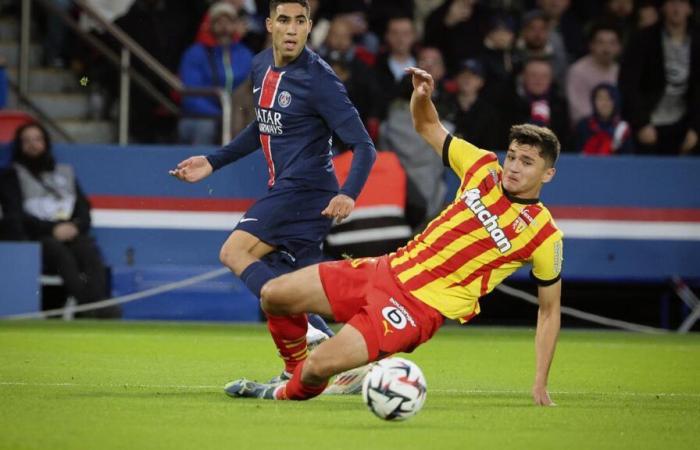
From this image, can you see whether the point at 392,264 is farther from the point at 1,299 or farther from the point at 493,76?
the point at 493,76

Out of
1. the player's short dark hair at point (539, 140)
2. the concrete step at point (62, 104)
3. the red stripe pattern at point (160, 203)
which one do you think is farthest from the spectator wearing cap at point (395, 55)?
the player's short dark hair at point (539, 140)

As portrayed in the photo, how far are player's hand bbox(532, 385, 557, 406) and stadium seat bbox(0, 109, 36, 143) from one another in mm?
7589

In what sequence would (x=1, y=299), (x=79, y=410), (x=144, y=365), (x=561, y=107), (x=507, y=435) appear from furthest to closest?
1. (x=561, y=107)
2. (x=1, y=299)
3. (x=144, y=365)
4. (x=79, y=410)
5. (x=507, y=435)

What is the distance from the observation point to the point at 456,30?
16406mm

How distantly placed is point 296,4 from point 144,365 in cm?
281

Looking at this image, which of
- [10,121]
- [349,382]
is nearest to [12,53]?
[10,121]

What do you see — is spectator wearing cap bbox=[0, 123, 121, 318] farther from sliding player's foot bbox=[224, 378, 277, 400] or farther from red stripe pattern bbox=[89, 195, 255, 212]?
sliding player's foot bbox=[224, 378, 277, 400]

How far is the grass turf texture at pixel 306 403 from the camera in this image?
6.65 meters

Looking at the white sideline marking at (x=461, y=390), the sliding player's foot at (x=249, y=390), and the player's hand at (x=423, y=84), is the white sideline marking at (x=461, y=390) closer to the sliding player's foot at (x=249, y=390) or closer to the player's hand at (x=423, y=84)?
the sliding player's foot at (x=249, y=390)

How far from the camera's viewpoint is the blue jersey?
8.44 m

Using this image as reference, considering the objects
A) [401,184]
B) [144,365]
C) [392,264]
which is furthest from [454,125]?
[392,264]

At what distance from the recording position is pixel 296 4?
848 cm

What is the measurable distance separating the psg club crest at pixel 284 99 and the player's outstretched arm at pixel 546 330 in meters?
1.81

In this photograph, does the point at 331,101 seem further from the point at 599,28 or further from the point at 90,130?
the point at 90,130
